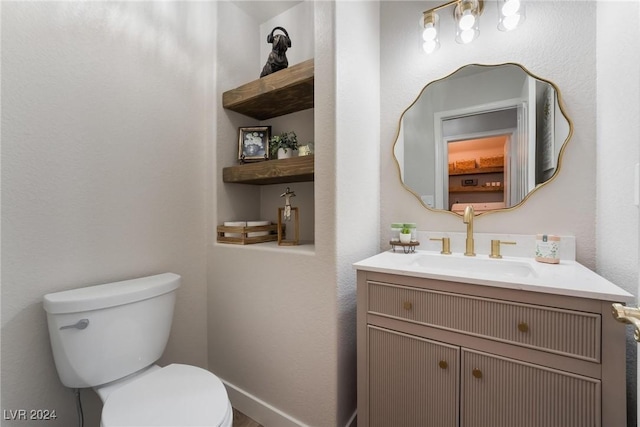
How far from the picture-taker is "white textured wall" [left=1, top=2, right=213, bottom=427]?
1062 millimetres

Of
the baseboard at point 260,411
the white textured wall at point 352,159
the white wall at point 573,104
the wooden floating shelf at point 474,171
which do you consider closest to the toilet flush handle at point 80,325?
the baseboard at point 260,411

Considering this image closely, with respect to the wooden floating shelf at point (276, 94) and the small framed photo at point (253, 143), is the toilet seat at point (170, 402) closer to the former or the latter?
the small framed photo at point (253, 143)

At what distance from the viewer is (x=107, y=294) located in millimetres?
1090

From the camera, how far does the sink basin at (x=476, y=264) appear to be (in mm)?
1178

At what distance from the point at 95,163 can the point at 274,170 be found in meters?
0.83

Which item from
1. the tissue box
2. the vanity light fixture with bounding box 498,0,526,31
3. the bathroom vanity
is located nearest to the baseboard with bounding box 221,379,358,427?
the bathroom vanity

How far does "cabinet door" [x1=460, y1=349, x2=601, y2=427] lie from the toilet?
828 millimetres

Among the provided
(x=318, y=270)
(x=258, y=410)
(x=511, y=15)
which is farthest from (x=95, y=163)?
(x=511, y=15)

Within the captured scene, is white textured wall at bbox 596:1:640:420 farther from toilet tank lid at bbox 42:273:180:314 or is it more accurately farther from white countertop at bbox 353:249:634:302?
toilet tank lid at bbox 42:273:180:314

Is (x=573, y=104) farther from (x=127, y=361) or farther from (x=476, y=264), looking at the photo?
(x=127, y=361)

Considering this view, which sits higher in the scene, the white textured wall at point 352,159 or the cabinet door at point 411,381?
the white textured wall at point 352,159

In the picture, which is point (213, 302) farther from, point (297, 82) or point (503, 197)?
point (503, 197)

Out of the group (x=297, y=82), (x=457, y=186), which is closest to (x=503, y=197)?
(x=457, y=186)

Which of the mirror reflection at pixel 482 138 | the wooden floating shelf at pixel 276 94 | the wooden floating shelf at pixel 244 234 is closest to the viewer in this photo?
the mirror reflection at pixel 482 138
